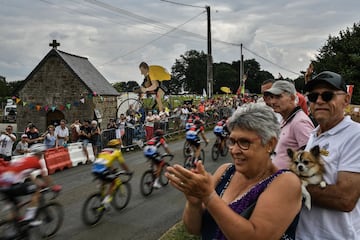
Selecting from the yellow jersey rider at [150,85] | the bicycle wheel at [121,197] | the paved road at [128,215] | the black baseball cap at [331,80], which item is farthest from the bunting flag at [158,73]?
the black baseball cap at [331,80]

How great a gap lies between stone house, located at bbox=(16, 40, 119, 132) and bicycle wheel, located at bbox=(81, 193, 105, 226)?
58.1 ft

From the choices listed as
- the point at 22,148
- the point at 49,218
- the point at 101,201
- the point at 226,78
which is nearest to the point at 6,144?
the point at 22,148

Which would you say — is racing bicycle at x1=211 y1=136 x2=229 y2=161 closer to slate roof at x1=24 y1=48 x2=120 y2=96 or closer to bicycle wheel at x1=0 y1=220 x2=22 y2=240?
bicycle wheel at x1=0 y1=220 x2=22 y2=240

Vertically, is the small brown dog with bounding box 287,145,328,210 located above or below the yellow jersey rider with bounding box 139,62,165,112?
below

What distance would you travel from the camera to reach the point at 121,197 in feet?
26.1

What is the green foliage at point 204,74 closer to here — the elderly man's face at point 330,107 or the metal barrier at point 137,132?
the metal barrier at point 137,132

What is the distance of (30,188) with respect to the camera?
5.89m

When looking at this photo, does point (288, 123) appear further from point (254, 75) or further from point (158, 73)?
point (254, 75)

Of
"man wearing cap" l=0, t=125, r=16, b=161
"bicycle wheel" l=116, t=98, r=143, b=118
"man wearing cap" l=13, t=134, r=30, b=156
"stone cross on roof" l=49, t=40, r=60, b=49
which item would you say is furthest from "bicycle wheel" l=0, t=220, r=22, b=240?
"stone cross on roof" l=49, t=40, r=60, b=49

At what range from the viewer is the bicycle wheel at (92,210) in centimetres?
687

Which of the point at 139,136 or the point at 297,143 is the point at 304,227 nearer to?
the point at 297,143

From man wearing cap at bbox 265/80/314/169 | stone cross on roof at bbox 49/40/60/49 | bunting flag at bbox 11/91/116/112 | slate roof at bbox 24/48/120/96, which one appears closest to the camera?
man wearing cap at bbox 265/80/314/169

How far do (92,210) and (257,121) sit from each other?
5.91 metres

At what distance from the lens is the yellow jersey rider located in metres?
26.4
